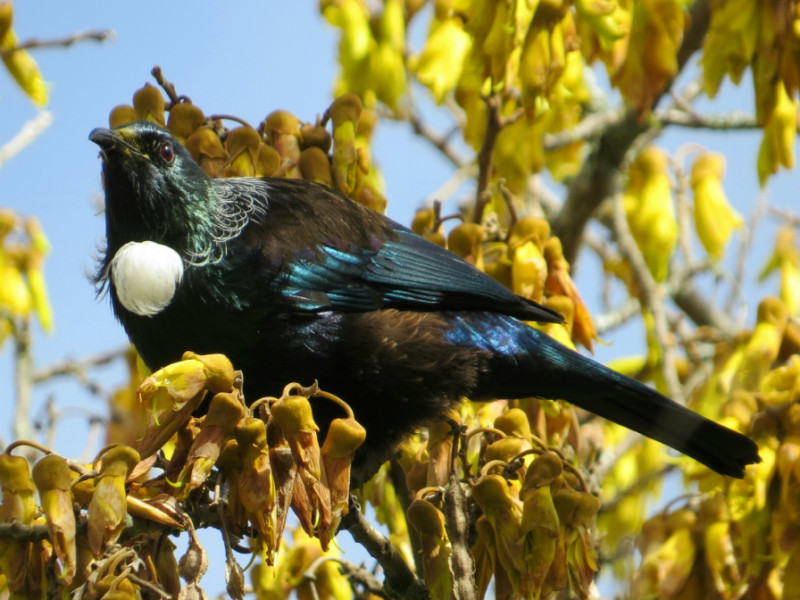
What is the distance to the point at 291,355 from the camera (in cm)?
298

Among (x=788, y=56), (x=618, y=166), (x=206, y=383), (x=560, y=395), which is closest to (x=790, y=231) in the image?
(x=618, y=166)

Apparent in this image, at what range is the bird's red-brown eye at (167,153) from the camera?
3096 mm

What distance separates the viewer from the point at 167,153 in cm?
310

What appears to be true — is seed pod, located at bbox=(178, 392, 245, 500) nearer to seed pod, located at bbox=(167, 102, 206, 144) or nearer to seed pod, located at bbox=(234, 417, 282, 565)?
seed pod, located at bbox=(234, 417, 282, 565)

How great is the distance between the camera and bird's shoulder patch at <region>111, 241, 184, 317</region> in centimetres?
292

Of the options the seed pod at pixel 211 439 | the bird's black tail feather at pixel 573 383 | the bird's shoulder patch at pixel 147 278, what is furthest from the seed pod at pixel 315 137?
the seed pod at pixel 211 439

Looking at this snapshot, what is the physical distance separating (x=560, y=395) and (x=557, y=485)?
100 centimetres

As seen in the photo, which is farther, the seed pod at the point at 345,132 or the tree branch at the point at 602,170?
the tree branch at the point at 602,170

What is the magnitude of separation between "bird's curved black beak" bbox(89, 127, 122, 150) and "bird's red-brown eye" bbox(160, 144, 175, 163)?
0.12 m

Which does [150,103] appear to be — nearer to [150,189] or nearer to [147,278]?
[150,189]

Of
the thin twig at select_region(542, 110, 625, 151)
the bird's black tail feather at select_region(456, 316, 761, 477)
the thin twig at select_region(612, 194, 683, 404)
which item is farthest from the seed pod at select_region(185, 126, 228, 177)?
the thin twig at select_region(542, 110, 625, 151)

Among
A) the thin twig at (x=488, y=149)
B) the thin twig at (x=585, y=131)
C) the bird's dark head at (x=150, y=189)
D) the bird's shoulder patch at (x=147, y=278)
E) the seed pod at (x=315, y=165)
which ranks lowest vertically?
the bird's shoulder patch at (x=147, y=278)

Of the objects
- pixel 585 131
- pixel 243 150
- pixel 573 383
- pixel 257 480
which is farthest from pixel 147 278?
pixel 585 131

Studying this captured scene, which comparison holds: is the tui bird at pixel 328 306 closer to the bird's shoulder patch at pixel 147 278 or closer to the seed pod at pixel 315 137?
the bird's shoulder patch at pixel 147 278
